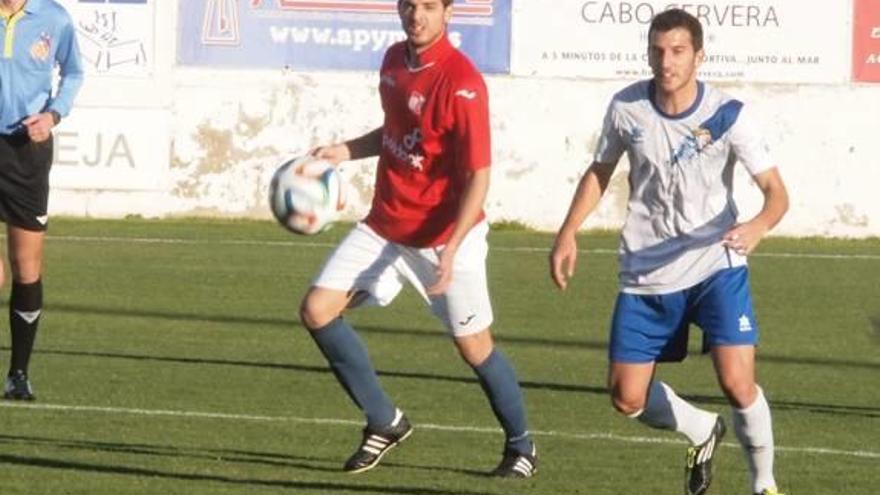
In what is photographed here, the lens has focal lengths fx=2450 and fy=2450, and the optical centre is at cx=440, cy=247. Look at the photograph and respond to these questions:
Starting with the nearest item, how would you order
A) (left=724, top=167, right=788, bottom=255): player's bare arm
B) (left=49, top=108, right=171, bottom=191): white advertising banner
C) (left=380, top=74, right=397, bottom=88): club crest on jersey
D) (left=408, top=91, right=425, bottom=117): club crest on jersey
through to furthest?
(left=724, top=167, right=788, bottom=255): player's bare arm, (left=408, top=91, right=425, bottom=117): club crest on jersey, (left=380, top=74, right=397, bottom=88): club crest on jersey, (left=49, top=108, right=171, bottom=191): white advertising banner

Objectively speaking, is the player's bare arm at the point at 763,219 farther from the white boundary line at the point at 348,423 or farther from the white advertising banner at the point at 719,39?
the white advertising banner at the point at 719,39

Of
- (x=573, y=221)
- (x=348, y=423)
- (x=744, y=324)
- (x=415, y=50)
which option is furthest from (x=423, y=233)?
(x=348, y=423)

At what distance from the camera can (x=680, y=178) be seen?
28.8ft

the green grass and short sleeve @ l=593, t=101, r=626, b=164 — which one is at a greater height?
short sleeve @ l=593, t=101, r=626, b=164

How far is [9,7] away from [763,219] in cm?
452

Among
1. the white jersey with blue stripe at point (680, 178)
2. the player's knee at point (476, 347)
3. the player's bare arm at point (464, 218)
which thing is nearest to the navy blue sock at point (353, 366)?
the player's knee at point (476, 347)

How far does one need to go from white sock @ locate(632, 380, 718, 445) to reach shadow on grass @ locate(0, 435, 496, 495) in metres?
0.71

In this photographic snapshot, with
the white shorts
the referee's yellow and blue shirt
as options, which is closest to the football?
the white shorts

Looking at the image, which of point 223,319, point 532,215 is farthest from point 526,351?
point 532,215

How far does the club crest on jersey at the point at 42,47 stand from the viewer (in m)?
11.6

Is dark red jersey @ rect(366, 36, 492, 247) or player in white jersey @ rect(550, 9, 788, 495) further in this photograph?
dark red jersey @ rect(366, 36, 492, 247)

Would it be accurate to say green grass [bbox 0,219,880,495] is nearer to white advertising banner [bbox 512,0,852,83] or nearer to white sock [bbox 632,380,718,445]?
white sock [bbox 632,380,718,445]

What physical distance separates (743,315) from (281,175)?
6.52 ft

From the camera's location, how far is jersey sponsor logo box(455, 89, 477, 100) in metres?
9.41
